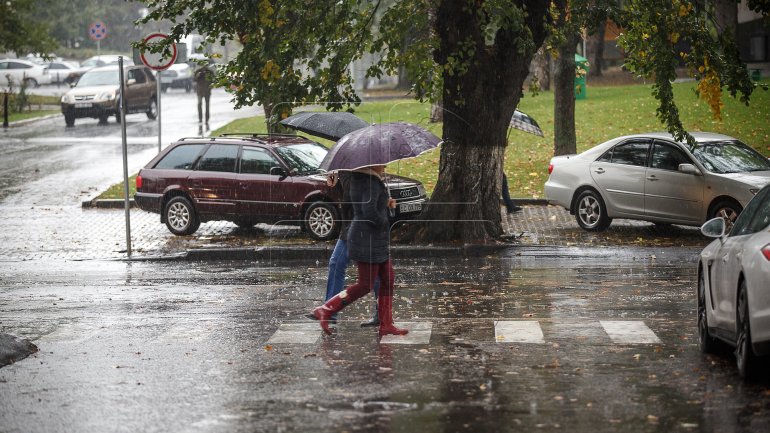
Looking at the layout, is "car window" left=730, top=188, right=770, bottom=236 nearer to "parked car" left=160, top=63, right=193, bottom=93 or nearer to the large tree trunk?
the large tree trunk

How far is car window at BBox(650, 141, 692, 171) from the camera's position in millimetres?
19688

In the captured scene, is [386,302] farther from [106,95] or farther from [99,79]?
[99,79]

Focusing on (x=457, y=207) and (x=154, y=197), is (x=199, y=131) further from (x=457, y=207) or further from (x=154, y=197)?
(x=457, y=207)

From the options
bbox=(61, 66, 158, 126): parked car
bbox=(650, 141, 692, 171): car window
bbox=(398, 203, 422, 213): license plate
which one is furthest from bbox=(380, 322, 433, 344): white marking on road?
→ bbox=(61, 66, 158, 126): parked car

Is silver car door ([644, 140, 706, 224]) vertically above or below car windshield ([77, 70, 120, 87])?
below

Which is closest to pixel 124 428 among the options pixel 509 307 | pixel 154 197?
pixel 509 307

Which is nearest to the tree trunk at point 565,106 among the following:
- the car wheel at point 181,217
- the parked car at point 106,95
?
the car wheel at point 181,217

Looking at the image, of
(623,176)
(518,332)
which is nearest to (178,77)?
(623,176)

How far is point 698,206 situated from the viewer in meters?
19.3

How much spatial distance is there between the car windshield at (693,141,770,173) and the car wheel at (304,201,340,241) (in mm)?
5500

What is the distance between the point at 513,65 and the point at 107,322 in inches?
325

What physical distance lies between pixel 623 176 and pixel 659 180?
0.68 metres

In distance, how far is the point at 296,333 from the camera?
39.6 ft

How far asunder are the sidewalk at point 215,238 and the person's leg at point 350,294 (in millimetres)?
6622
